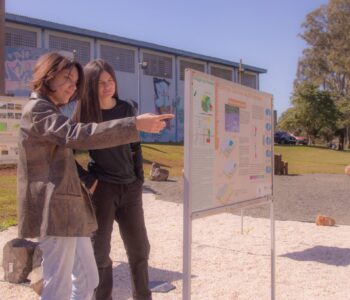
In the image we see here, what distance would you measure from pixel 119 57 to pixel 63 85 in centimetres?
3938

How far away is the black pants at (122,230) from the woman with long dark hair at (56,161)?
724mm

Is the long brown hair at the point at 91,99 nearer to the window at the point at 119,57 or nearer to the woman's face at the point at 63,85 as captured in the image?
the woman's face at the point at 63,85

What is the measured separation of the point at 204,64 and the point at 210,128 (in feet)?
152

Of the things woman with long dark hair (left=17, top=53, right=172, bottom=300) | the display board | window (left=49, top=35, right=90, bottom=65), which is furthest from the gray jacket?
window (left=49, top=35, right=90, bottom=65)

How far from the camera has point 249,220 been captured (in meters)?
8.46

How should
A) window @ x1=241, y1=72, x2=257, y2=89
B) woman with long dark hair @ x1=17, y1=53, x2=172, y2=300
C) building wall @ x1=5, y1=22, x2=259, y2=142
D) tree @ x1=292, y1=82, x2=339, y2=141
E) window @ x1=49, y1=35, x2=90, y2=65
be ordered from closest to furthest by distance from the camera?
woman with long dark hair @ x1=17, y1=53, x2=172, y2=300, building wall @ x1=5, y1=22, x2=259, y2=142, window @ x1=49, y1=35, x2=90, y2=65, tree @ x1=292, y1=82, x2=339, y2=141, window @ x1=241, y1=72, x2=257, y2=89

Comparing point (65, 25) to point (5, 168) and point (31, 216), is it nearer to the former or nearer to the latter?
point (5, 168)

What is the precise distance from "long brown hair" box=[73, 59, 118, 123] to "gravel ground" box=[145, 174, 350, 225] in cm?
591

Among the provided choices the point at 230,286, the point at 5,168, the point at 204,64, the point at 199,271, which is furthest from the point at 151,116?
the point at 204,64

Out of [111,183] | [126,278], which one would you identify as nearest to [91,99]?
[111,183]

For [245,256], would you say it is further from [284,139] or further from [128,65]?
[284,139]

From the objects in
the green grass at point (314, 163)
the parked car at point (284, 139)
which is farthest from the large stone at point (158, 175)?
the parked car at point (284, 139)

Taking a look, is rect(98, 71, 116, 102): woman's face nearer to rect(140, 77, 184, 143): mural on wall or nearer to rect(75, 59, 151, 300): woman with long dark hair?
rect(75, 59, 151, 300): woman with long dark hair

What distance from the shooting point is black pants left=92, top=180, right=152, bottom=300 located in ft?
11.1
